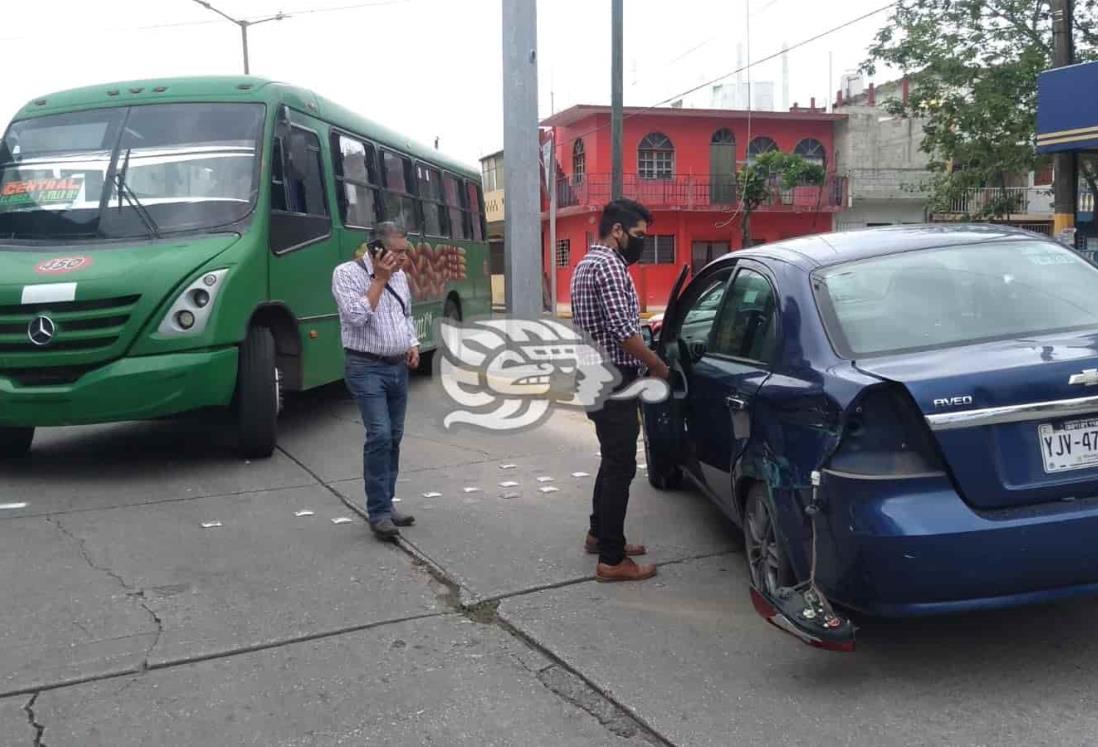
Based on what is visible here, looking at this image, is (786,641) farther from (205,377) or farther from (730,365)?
(205,377)

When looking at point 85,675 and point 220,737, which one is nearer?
point 220,737

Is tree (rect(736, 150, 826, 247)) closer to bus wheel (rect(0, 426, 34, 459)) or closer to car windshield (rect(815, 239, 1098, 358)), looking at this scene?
bus wheel (rect(0, 426, 34, 459))

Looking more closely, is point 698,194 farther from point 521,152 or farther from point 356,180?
point 356,180

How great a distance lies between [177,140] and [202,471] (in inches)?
96.7

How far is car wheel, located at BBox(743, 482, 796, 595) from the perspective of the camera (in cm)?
376

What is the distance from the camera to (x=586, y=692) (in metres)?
3.49

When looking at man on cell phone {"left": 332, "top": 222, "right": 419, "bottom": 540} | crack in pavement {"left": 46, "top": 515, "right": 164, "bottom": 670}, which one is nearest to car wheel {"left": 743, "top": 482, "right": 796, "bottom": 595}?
man on cell phone {"left": 332, "top": 222, "right": 419, "bottom": 540}

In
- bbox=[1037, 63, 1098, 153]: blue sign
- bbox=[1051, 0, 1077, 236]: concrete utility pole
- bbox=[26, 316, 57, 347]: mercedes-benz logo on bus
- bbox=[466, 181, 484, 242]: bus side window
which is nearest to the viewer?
bbox=[26, 316, 57, 347]: mercedes-benz logo on bus

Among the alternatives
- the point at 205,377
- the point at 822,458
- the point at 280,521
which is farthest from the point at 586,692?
the point at 205,377

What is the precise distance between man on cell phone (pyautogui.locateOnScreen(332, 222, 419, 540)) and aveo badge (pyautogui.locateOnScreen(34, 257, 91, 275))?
2213mm

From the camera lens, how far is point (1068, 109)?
13.2 meters

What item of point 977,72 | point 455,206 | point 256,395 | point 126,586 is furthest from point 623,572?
point 977,72

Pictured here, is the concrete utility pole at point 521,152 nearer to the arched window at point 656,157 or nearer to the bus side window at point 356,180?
the bus side window at point 356,180

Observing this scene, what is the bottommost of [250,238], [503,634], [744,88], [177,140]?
[503,634]
